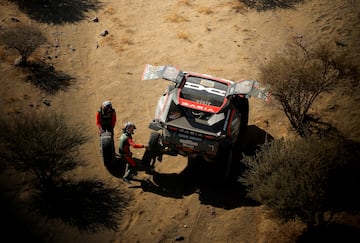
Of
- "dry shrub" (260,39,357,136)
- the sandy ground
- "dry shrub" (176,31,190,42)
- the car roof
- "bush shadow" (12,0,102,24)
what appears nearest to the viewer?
the sandy ground

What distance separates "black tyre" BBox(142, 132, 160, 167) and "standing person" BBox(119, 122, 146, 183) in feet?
1.24

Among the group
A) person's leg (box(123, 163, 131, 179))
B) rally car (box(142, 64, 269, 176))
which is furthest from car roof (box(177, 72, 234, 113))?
person's leg (box(123, 163, 131, 179))

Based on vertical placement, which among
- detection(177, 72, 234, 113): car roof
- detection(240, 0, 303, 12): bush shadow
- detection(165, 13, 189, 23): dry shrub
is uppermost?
detection(240, 0, 303, 12): bush shadow

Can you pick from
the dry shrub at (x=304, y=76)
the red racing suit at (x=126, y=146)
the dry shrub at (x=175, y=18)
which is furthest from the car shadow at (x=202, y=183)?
the dry shrub at (x=175, y=18)

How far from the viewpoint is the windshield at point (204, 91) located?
9.45m

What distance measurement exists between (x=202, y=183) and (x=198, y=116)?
76.2 inches

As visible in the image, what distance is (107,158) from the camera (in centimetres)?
969

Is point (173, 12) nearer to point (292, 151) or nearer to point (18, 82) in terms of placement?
point (18, 82)

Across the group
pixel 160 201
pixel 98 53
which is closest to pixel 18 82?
pixel 98 53

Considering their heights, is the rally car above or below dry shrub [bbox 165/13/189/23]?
above

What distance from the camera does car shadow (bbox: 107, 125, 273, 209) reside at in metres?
9.29

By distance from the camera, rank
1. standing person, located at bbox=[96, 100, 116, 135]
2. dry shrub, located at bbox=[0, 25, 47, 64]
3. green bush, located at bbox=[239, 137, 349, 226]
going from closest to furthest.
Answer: green bush, located at bbox=[239, 137, 349, 226] → standing person, located at bbox=[96, 100, 116, 135] → dry shrub, located at bbox=[0, 25, 47, 64]

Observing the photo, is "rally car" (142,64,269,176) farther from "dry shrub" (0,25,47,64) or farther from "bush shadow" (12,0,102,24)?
"bush shadow" (12,0,102,24)

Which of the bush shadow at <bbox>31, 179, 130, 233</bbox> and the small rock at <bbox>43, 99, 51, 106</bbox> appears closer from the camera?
the bush shadow at <bbox>31, 179, 130, 233</bbox>
